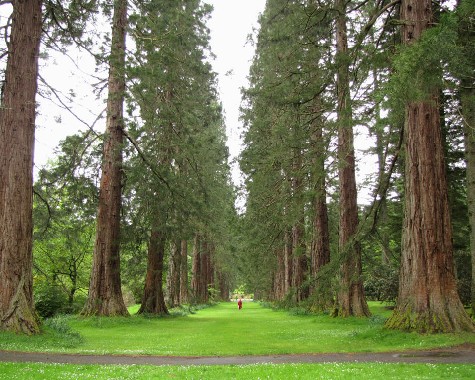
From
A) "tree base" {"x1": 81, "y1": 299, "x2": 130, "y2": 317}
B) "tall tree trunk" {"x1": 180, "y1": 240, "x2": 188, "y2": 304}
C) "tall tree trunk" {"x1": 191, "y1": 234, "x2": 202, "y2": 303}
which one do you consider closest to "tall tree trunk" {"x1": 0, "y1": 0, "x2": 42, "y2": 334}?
"tree base" {"x1": 81, "y1": 299, "x2": 130, "y2": 317}

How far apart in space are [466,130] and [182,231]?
12.0 metres

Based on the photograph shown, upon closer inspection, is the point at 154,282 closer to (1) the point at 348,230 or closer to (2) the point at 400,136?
(1) the point at 348,230

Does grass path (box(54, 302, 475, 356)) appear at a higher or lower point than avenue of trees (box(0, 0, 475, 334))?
lower

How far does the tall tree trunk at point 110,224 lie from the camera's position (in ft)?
59.0

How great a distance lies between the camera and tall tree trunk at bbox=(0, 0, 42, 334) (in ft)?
35.2

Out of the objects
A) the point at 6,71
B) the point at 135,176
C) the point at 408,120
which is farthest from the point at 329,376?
the point at 135,176

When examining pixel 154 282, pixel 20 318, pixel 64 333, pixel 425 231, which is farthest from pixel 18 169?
pixel 154 282

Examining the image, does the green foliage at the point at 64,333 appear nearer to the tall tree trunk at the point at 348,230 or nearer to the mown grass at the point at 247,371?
the mown grass at the point at 247,371

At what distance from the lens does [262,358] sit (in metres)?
8.77

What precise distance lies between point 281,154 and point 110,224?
7685 mm

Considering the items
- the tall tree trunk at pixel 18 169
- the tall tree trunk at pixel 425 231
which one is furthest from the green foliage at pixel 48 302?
the tall tree trunk at pixel 425 231

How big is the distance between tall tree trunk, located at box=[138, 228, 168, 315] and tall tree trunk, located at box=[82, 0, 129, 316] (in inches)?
136

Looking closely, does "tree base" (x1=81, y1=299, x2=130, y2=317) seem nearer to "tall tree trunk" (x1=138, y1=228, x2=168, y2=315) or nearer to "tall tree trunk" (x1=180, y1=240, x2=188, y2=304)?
"tall tree trunk" (x1=138, y1=228, x2=168, y2=315)

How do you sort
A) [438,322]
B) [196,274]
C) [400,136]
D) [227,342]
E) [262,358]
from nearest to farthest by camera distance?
1. [262,358]
2. [438,322]
3. [227,342]
4. [400,136]
5. [196,274]
